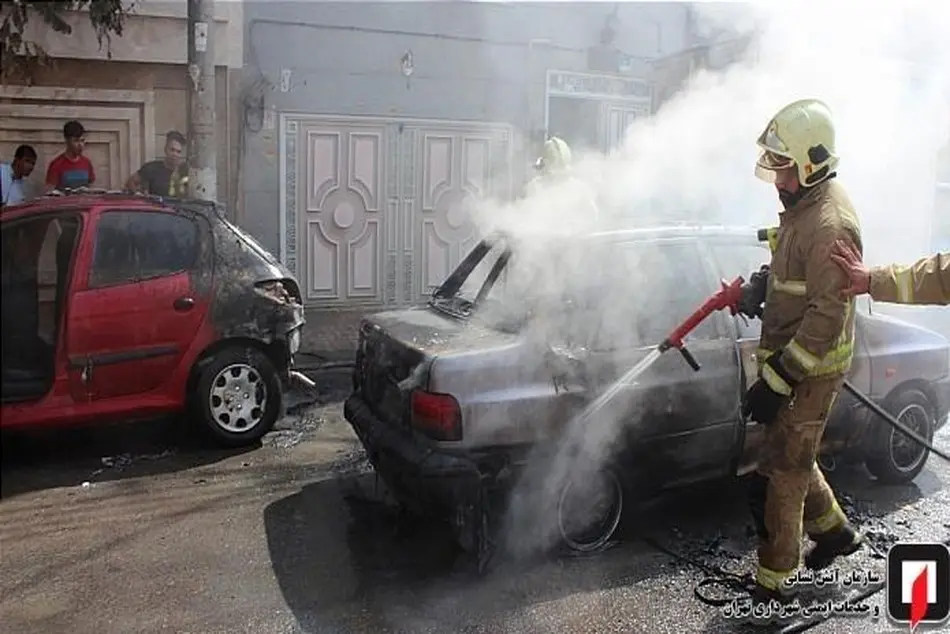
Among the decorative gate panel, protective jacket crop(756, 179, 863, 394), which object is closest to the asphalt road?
protective jacket crop(756, 179, 863, 394)

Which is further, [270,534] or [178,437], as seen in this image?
[178,437]

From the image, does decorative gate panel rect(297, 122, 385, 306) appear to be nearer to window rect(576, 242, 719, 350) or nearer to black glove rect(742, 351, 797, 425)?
window rect(576, 242, 719, 350)

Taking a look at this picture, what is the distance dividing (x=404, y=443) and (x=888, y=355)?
2.92 metres

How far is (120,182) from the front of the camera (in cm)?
909

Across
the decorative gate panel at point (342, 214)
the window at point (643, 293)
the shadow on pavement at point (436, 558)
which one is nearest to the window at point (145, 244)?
the shadow on pavement at point (436, 558)

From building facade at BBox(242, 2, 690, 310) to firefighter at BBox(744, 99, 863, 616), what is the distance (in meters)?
7.17

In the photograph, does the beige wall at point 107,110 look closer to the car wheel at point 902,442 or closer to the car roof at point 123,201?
the car roof at point 123,201

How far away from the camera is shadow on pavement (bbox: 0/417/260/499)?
216 inches

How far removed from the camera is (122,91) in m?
9.12

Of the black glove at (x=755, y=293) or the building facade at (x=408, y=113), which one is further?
the building facade at (x=408, y=113)

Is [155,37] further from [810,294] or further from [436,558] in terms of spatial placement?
[810,294]

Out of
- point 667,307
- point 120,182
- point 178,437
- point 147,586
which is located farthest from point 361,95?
point 147,586

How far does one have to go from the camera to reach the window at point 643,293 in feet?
14.4

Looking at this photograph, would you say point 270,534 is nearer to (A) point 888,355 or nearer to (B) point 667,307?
(B) point 667,307
